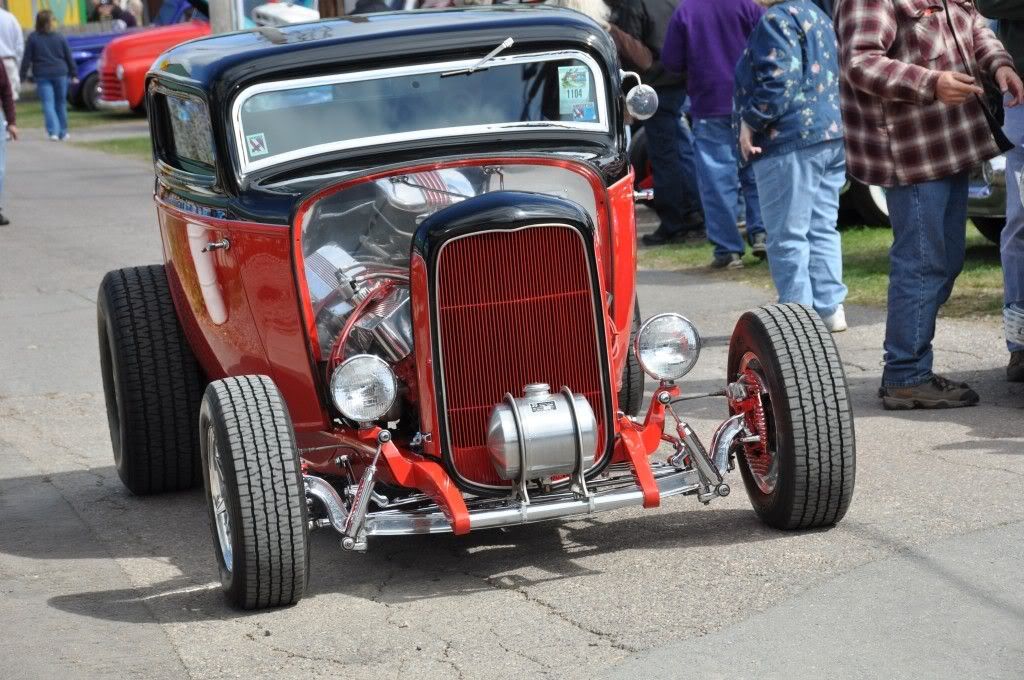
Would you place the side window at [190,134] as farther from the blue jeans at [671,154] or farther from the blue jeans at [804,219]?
the blue jeans at [671,154]

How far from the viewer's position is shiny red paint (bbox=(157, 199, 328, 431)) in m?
4.93

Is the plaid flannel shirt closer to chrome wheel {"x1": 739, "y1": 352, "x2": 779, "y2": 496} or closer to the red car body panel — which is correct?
chrome wheel {"x1": 739, "y1": 352, "x2": 779, "y2": 496}

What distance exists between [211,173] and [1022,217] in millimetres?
3478

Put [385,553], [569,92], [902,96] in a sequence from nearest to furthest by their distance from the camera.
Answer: [385,553] → [569,92] → [902,96]

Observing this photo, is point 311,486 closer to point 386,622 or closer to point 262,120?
point 386,622

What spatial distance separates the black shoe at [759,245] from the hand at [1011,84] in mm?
3994

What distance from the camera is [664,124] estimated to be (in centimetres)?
1088

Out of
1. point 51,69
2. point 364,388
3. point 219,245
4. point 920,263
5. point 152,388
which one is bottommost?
point 51,69

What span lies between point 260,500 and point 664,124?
7160mm

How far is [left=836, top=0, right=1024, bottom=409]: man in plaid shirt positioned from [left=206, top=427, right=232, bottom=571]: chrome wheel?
3.00 meters

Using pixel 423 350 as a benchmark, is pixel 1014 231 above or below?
below

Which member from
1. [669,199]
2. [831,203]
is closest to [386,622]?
[831,203]

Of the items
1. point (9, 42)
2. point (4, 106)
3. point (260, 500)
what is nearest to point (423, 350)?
point (260, 500)

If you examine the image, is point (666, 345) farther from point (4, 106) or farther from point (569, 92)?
point (4, 106)
